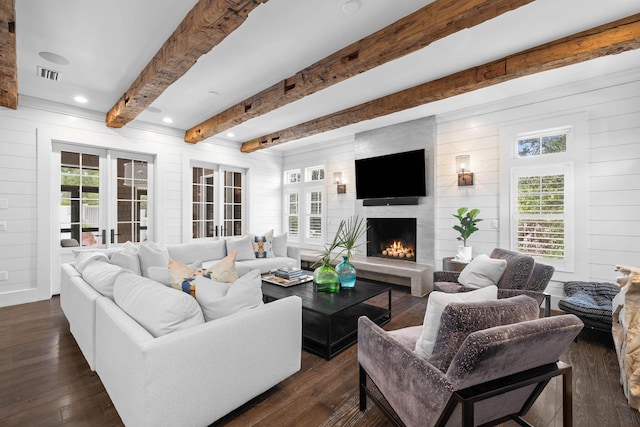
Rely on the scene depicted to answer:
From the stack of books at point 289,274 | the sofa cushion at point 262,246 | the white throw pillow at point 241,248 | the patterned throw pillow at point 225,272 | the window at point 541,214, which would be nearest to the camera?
the patterned throw pillow at point 225,272

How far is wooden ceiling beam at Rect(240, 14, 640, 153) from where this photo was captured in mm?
2438

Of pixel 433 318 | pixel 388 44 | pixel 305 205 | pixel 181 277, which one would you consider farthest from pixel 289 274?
pixel 305 205

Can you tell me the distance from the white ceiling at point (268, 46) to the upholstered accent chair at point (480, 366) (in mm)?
2192

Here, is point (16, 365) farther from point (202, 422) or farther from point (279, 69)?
point (279, 69)

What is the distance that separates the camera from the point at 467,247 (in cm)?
425

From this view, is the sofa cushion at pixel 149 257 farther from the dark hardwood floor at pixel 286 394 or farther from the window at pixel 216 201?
the window at pixel 216 201

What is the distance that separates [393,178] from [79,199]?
4.98 metres

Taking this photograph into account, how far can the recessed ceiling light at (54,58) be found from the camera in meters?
2.93

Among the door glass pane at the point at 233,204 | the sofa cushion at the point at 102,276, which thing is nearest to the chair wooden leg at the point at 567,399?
the sofa cushion at the point at 102,276

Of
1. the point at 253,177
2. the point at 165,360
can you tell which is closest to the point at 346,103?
the point at 253,177

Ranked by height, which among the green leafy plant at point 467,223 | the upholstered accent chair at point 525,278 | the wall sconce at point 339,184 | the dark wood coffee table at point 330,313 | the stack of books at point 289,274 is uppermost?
the wall sconce at point 339,184

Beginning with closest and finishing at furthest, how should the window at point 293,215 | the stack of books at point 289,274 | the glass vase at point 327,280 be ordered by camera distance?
1. the glass vase at point 327,280
2. the stack of books at point 289,274
3. the window at point 293,215

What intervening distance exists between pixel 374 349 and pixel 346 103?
3463mm

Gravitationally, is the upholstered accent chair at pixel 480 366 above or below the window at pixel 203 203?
below
